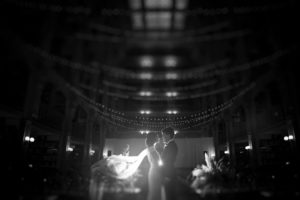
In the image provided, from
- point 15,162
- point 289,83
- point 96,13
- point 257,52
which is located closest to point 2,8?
point 96,13

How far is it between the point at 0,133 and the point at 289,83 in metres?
11.8

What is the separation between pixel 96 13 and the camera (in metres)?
6.71

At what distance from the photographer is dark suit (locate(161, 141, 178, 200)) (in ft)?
14.9

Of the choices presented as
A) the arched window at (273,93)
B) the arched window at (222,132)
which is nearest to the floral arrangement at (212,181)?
the arched window at (273,93)

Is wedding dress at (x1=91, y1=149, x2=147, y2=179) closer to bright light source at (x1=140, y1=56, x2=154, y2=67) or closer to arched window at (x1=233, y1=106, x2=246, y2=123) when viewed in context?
bright light source at (x1=140, y1=56, x2=154, y2=67)

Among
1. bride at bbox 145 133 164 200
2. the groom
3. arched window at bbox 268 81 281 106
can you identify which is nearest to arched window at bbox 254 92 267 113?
arched window at bbox 268 81 281 106

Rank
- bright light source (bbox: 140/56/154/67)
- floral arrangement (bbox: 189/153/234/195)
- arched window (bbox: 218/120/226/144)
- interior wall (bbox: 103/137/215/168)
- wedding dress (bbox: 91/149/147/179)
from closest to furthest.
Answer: floral arrangement (bbox: 189/153/234/195) < wedding dress (bbox: 91/149/147/179) < bright light source (bbox: 140/56/154/67) < interior wall (bbox: 103/137/215/168) < arched window (bbox: 218/120/226/144)

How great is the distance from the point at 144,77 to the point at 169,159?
2.44 m

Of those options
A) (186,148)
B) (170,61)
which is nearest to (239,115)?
(186,148)

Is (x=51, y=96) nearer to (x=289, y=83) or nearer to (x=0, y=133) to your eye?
(x=0, y=133)

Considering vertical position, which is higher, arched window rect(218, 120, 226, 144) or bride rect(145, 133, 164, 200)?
arched window rect(218, 120, 226, 144)

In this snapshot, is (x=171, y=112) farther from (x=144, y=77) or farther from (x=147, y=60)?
(x=144, y=77)

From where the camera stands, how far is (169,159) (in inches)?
191

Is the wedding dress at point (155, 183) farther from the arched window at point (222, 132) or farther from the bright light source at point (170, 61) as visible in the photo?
the arched window at point (222, 132)
